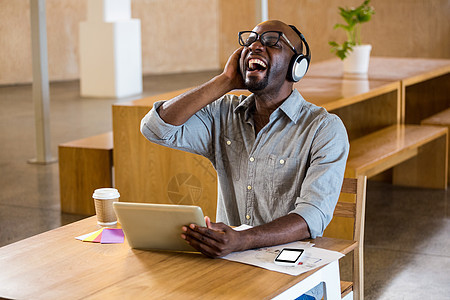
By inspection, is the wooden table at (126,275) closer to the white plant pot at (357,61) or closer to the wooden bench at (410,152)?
the wooden bench at (410,152)

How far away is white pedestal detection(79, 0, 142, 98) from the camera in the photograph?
37.3 feet

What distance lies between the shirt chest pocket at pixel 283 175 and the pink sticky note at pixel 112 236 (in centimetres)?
52

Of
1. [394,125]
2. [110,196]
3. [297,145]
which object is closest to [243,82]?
[297,145]

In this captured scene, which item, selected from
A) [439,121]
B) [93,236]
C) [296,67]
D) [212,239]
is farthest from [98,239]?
[439,121]

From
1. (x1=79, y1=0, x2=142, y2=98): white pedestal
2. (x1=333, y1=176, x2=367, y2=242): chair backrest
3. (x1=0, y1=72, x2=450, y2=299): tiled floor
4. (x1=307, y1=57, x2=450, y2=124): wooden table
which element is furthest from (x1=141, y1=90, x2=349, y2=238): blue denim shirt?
(x1=79, y1=0, x2=142, y2=98): white pedestal

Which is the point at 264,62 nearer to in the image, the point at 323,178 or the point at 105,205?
the point at 323,178

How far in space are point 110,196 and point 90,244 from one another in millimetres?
220

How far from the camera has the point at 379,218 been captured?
5195 mm

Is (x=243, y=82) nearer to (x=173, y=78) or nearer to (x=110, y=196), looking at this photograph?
(x=110, y=196)

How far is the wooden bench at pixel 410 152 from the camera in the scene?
17.2 feet

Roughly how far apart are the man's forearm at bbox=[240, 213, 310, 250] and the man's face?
48 cm

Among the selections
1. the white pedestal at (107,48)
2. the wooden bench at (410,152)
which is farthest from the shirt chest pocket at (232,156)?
the white pedestal at (107,48)

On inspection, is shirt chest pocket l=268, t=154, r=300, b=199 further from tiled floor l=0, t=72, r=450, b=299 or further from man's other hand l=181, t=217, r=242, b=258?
tiled floor l=0, t=72, r=450, b=299

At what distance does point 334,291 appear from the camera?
2121 mm
